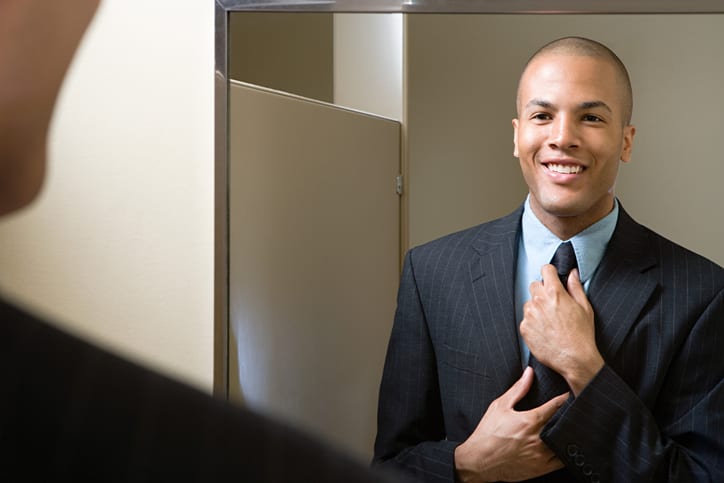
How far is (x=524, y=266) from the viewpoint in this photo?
97 cm

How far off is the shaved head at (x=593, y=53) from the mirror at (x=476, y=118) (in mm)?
13

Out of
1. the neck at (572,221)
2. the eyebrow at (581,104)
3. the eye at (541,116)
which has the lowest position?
the neck at (572,221)

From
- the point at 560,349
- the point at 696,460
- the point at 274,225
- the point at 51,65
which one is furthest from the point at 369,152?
the point at 51,65

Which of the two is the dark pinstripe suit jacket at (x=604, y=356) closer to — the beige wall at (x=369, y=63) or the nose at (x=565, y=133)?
the nose at (x=565, y=133)

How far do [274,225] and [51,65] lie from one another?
950 mm

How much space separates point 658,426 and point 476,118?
1.42 feet

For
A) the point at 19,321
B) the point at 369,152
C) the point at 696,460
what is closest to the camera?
the point at 19,321

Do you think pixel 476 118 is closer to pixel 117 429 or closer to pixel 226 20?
pixel 226 20

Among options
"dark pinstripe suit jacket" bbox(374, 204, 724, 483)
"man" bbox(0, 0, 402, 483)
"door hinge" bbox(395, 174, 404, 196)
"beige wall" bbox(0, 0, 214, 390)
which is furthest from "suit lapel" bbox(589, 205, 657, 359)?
"man" bbox(0, 0, 402, 483)

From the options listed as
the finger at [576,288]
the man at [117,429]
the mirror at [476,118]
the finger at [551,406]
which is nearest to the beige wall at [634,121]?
the mirror at [476,118]

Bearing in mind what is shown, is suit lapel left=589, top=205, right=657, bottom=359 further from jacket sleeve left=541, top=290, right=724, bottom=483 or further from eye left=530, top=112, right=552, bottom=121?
eye left=530, top=112, right=552, bottom=121

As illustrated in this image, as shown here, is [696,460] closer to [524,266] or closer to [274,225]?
[524,266]

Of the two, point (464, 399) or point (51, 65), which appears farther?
point (464, 399)

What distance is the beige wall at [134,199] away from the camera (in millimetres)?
1108
